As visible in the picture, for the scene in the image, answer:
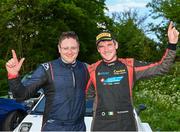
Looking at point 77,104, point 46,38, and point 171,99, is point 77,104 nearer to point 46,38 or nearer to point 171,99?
Result: point 171,99

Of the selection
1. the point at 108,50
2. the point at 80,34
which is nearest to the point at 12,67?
the point at 108,50

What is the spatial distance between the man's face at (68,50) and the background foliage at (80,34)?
6.94 metres

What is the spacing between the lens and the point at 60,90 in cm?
488

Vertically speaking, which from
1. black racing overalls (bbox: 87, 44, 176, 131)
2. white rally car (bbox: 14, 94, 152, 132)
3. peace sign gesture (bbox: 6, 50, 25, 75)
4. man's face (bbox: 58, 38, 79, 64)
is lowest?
white rally car (bbox: 14, 94, 152, 132)

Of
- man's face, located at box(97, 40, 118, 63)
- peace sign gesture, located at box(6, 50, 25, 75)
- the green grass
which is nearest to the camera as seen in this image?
peace sign gesture, located at box(6, 50, 25, 75)

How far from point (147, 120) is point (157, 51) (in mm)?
35883

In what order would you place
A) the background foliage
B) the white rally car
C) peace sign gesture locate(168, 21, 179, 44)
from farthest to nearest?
the background foliage
the white rally car
peace sign gesture locate(168, 21, 179, 44)

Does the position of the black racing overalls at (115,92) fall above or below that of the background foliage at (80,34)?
above

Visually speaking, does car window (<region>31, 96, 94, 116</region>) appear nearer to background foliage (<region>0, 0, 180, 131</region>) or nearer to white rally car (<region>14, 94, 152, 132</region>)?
white rally car (<region>14, 94, 152, 132</region>)

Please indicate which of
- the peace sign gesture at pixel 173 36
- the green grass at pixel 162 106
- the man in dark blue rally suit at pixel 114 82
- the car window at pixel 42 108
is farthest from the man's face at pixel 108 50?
the green grass at pixel 162 106

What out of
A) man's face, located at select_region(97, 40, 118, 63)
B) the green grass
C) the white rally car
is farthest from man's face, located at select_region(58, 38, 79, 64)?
the green grass

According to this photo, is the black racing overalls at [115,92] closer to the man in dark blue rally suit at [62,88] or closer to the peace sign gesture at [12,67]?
the man in dark blue rally suit at [62,88]

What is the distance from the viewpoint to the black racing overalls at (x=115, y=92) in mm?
4930

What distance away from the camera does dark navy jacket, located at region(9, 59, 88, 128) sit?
486 cm
